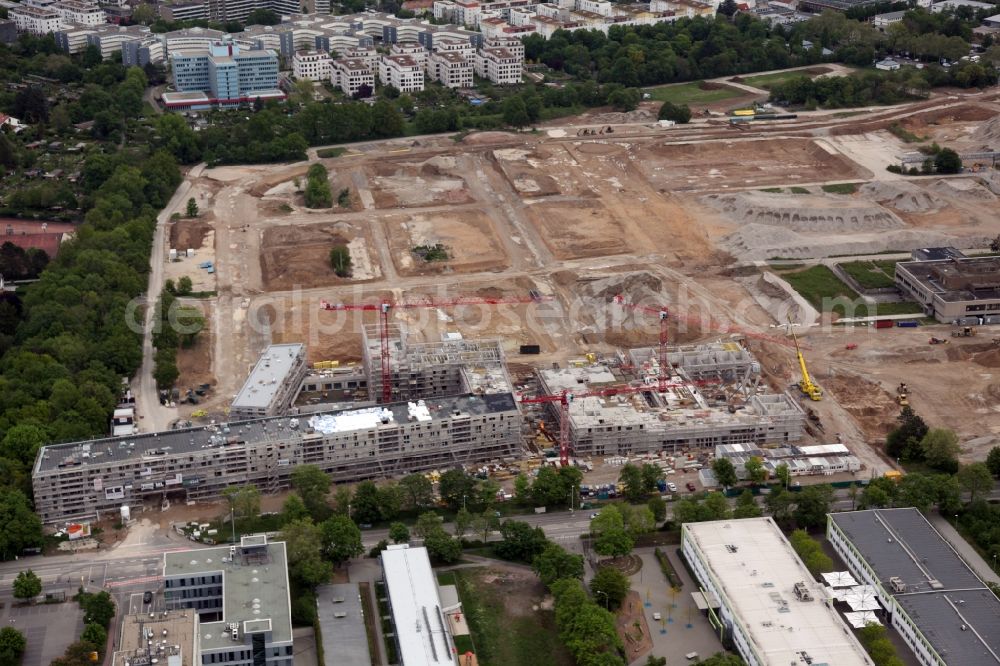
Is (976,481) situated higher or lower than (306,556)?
higher

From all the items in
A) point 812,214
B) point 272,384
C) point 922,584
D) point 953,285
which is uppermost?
point 953,285

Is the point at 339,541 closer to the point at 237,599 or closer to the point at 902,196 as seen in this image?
the point at 237,599

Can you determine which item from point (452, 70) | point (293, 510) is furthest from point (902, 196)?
point (293, 510)

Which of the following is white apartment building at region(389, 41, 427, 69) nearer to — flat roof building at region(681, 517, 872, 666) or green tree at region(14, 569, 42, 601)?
flat roof building at region(681, 517, 872, 666)

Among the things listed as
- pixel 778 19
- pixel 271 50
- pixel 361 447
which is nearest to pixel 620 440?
pixel 361 447

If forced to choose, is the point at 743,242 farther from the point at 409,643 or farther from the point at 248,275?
the point at 409,643

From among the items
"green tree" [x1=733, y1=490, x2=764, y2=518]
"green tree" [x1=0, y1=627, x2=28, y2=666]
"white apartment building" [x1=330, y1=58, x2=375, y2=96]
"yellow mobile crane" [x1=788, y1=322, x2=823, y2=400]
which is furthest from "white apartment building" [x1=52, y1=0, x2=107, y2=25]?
"green tree" [x1=733, y1=490, x2=764, y2=518]
